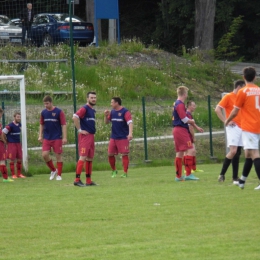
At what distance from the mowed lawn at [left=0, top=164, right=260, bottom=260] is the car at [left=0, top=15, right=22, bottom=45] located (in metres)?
14.6

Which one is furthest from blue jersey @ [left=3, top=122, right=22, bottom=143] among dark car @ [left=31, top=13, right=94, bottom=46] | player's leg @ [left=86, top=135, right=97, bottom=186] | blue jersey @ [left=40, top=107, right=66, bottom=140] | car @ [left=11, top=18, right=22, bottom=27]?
car @ [left=11, top=18, right=22, bottom=27]

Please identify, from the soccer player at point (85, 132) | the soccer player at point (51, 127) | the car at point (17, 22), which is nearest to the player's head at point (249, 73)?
the soccer player at point (85, 132)

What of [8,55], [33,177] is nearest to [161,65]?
[8,55]

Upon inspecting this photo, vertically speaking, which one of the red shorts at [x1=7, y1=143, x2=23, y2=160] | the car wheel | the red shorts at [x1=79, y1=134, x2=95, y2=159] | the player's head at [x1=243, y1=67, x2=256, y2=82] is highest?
the car wheel

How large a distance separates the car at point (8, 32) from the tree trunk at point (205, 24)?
12360 mm

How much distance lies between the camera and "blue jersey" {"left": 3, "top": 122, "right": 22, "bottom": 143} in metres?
18.2

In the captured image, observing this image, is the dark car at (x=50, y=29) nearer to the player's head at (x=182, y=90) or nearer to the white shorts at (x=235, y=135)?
the player's head at (x=182, y=90)

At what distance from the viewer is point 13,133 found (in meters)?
18.3

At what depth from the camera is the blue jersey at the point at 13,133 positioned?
18.2 metres

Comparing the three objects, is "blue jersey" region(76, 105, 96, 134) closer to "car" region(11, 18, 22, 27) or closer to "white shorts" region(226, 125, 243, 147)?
"white shorts" region(226, 125, 243, 147)

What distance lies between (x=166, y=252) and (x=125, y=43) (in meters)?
26.3

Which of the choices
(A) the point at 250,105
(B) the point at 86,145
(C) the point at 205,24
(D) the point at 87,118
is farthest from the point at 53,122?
(C) the point at 205,24

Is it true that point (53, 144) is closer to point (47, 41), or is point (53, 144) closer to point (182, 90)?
point (182, 90)

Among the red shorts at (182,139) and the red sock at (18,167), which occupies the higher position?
the red shorts at (182,139)
